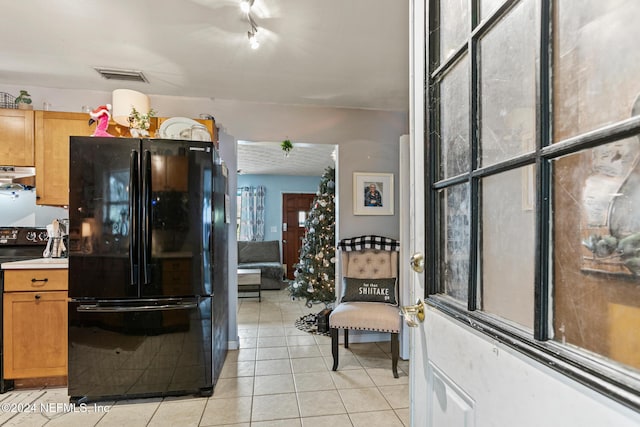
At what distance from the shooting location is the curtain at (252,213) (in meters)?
7.04

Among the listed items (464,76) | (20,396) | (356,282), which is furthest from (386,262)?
(20,396)

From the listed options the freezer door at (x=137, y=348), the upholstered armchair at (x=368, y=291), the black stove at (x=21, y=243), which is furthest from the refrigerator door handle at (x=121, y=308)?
the upholstered armchair at (x=368, y=291)

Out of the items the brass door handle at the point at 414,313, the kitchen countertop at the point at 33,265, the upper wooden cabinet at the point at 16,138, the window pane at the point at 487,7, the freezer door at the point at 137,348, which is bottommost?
the freezer door at the point at 137,348

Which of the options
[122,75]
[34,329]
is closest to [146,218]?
[34,329]

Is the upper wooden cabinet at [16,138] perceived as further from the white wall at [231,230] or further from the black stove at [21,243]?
the white wall at [231,230]

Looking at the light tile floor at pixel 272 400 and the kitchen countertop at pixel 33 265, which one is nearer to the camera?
the light tile floor at pixel 272 400

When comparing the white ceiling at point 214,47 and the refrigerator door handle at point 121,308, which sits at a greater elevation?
the white ceiling at point 214,47

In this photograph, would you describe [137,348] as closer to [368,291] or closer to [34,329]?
[34,329]

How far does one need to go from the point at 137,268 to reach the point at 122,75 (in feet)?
5.36

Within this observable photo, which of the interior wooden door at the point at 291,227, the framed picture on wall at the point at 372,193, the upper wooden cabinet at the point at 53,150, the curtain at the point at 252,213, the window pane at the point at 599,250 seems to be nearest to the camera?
the window pane at the point at 599,250

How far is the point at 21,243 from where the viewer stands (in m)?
2.79

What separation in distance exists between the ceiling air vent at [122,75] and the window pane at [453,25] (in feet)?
8.42

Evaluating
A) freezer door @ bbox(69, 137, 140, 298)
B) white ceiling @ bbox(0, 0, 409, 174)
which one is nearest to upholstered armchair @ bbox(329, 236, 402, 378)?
white ceiling @ bbox(0, 0, 409, 174)

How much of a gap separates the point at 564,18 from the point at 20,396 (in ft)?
11.3
